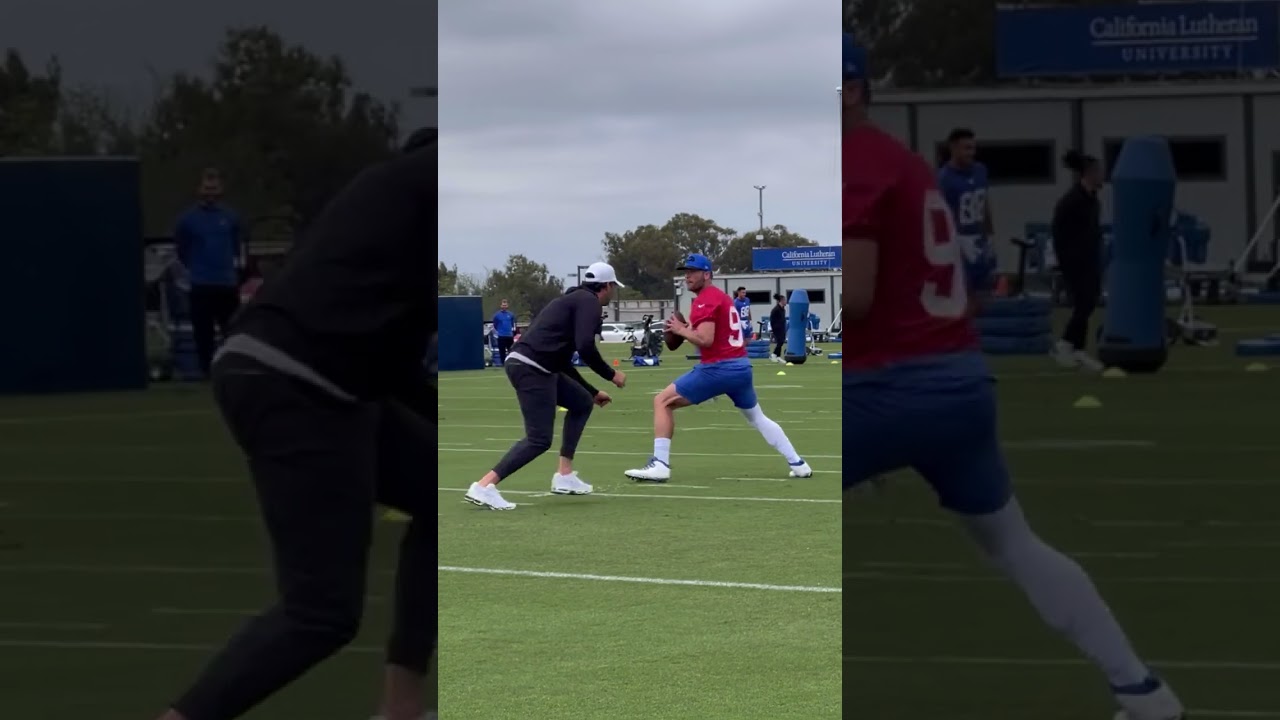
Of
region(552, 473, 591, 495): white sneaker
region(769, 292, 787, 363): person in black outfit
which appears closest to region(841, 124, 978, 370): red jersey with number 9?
region(552, 473, 591, 495): white sneaker

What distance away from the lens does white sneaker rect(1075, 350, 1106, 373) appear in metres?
4.14

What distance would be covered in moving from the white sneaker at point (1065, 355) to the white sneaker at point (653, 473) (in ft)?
26.8

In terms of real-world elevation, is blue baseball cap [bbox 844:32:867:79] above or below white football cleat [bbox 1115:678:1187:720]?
above

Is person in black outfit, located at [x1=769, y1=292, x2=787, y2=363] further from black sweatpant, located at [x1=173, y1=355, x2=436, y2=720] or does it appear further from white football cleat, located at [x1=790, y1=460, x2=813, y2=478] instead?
black sweatpant, located at [x1=173, y1=355, x2=436, y2=720]

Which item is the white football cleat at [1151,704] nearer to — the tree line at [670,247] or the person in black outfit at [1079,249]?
the person in black outfit at [1079,249]

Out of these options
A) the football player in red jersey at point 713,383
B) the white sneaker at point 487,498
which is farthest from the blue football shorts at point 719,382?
the white sneaker at point 487,498

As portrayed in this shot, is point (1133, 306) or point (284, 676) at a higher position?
point (1133, 306)

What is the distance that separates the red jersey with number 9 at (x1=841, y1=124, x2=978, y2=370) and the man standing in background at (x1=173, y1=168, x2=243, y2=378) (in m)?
1.38

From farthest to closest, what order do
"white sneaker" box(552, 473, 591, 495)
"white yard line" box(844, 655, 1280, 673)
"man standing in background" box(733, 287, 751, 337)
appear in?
"man standing in background" box(733, 287, 751, 337) < "white sneaker" box(552, 473, 591, 495) < "white yard line" box(844, 655, 1280, 673)

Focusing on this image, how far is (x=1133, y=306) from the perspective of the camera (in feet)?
13.6

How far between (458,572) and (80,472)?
4.05 meters

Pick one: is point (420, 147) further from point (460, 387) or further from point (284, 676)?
point (460, 387)

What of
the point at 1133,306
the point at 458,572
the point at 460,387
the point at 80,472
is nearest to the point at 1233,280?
the point at 1133,306

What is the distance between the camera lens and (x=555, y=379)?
36.8 feet
